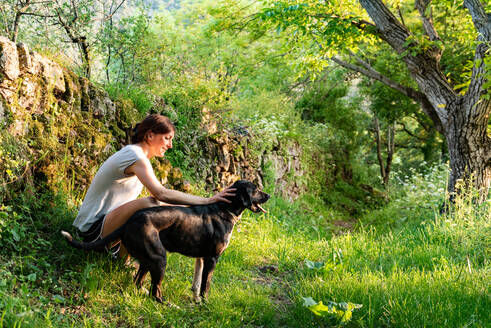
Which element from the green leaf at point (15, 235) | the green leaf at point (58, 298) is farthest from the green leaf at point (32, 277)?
the green leaf at point (15, 235)

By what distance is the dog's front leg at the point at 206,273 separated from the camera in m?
3.50

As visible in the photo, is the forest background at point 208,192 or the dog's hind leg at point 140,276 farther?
the dog's hind leg at point 140,276

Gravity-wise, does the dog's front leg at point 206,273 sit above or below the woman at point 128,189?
below

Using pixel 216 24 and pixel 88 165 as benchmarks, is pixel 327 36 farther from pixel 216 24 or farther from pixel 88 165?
pixel 88 165

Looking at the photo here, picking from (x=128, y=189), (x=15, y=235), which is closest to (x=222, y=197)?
(x=128, y=189)

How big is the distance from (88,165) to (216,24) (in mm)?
5999

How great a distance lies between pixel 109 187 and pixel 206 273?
1.27m

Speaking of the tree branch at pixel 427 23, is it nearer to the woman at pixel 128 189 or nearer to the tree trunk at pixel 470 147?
the tree trunk at pixel 470 147

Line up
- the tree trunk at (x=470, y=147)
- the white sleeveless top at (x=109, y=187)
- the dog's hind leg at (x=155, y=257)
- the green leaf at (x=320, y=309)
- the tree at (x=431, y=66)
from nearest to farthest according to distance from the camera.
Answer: the green leaf at (x=320, y=309)
the dog's hind leg at (x=155, y=257)
the white sleeveless top at (x=109, y=187)
the tree at (x=431, y=66)
the tree trunk at (x=470, y=147)

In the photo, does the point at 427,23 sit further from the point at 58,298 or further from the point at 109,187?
the point at 58,298

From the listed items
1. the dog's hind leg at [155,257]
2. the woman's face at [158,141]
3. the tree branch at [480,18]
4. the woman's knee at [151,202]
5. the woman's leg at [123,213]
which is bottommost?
the dog's hind leg at [155,257]

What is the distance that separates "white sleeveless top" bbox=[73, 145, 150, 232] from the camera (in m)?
3.50

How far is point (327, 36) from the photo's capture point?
752cm

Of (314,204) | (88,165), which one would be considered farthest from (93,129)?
(314,204)
